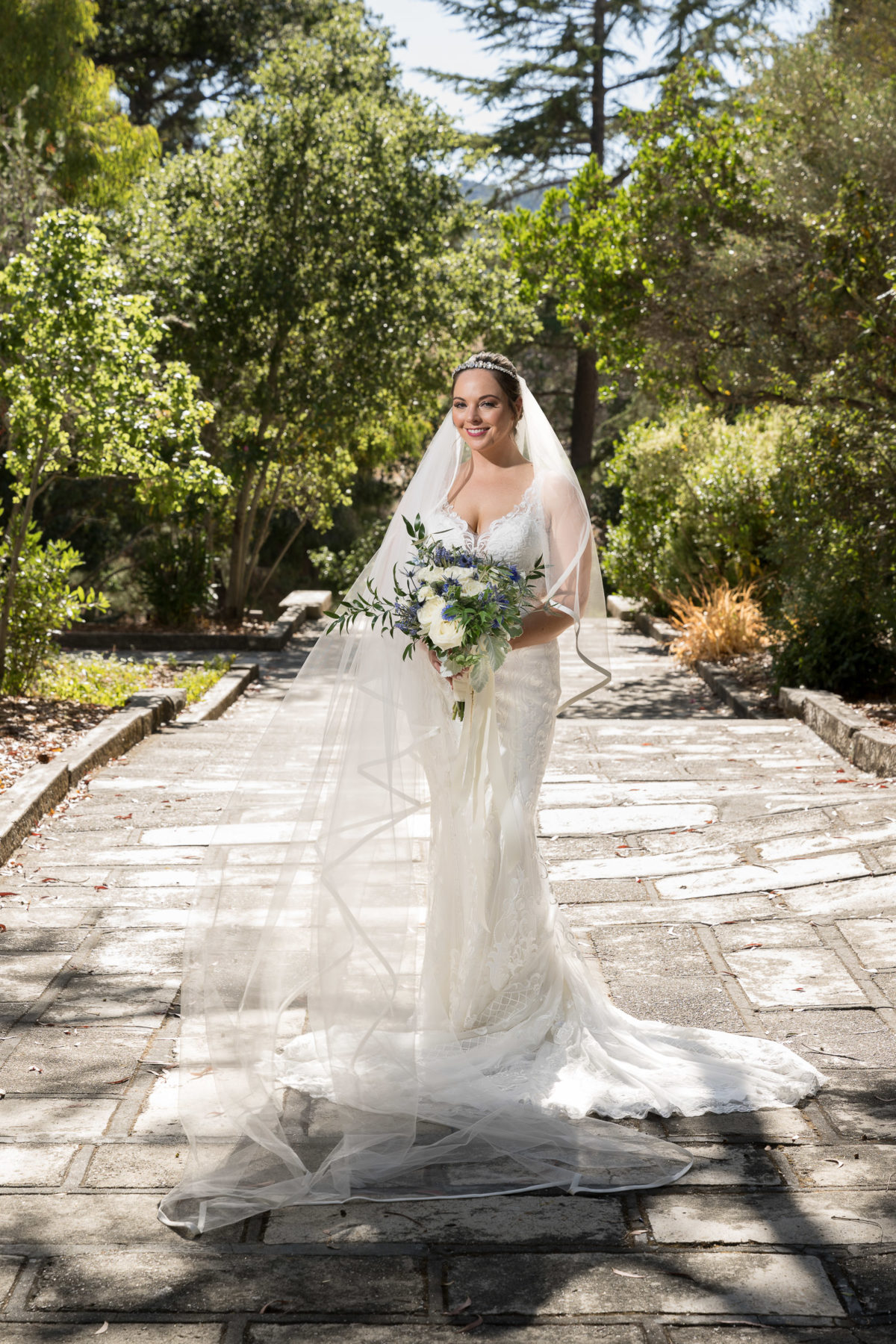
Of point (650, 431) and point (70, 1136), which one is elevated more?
point (650, 431)

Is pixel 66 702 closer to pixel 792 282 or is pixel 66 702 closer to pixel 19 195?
pixel 19 195

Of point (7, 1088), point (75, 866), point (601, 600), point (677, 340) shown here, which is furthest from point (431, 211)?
point (7, 1088)

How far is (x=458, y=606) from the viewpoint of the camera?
3684 millimetres

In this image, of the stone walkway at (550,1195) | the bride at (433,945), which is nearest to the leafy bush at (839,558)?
the stone walkway at (550,1195)

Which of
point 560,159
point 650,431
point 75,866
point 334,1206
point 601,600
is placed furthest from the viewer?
point 560,159

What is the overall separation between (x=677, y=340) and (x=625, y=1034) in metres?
11.6

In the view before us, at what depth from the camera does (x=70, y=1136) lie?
11.1ft

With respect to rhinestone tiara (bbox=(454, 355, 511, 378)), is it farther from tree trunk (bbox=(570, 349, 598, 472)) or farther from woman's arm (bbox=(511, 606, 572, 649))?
tree trunk (bbox=(570, 349, 598, 472))

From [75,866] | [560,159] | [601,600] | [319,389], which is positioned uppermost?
[560,159]

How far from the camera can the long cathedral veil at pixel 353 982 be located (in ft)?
10.6

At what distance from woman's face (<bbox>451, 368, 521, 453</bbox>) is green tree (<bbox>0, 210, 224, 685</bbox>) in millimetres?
5778

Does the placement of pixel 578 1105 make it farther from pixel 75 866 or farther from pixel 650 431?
pixel 650 431

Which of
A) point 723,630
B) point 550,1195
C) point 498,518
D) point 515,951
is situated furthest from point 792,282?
point 550,1195

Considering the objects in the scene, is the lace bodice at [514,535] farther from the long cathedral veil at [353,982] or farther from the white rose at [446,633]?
the white rose at [446,633]
